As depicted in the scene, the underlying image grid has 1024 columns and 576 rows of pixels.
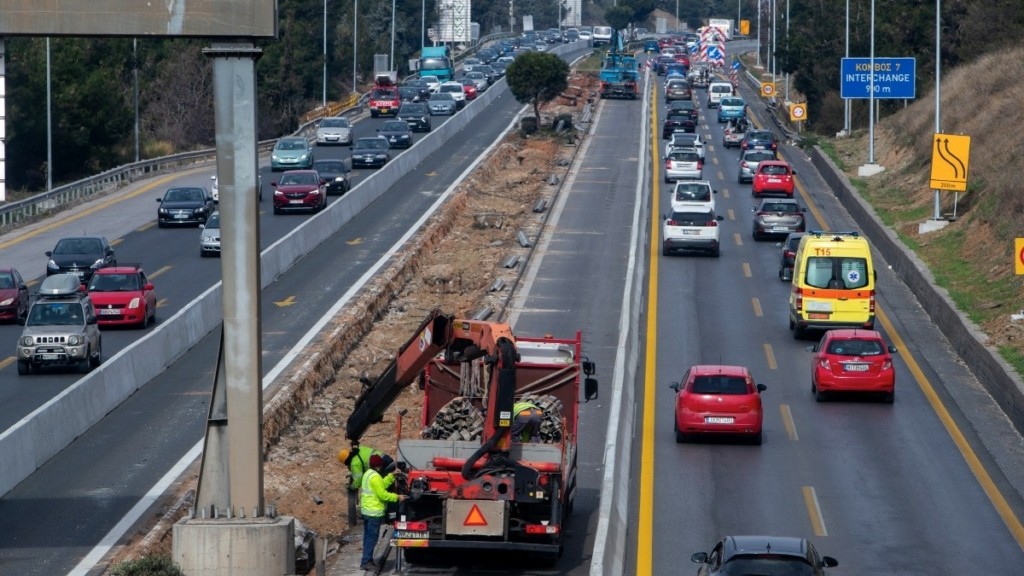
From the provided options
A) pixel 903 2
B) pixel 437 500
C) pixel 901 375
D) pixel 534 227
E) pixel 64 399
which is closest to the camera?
pixel 437 500

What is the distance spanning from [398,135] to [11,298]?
40777 millimetres

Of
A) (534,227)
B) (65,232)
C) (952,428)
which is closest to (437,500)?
(952,428)

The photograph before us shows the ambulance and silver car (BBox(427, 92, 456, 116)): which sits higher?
silver car (BBox(427, 92, 456, 116))

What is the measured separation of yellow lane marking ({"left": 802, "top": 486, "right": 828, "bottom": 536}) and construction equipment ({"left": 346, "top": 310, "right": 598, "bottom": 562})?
11.9 feet

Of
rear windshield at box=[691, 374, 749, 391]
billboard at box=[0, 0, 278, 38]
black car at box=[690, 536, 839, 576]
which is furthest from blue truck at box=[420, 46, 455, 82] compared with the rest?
black car at box=[690, 536, 839, 576]

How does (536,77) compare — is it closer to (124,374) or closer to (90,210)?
(90,210)

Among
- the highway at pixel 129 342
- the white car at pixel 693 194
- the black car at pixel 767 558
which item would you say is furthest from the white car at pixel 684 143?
the black car at pixel 767 558

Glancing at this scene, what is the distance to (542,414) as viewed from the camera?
70.2ft

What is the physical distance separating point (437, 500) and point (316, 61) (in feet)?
340

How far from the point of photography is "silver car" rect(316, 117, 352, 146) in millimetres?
83062

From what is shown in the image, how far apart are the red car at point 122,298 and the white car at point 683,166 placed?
95.8ft

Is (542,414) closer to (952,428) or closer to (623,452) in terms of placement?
(623,452)

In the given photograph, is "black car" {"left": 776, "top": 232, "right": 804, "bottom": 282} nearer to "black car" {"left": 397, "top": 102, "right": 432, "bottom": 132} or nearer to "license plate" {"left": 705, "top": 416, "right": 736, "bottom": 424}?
"license plate" {"left": 705, "top": 416, "right": 736, "bottom": 424}

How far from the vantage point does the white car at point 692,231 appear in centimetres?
4750
